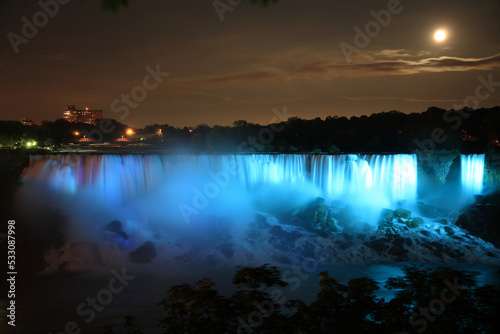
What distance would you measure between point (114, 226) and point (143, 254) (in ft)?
13.7

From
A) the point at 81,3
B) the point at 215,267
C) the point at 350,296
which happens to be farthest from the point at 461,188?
the point at 81,3

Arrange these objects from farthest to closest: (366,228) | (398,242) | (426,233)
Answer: (366,228) < (426,233) < (398,242)

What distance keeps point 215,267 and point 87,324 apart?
304 inches

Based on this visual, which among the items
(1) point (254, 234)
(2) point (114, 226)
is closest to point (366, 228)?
(1) point (254, 234)

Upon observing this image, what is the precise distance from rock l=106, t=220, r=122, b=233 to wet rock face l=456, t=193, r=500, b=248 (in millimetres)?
21668

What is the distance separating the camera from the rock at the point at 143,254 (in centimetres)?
2162

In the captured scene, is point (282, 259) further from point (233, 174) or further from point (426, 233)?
point (233, 174)

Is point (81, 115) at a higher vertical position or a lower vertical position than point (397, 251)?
higher

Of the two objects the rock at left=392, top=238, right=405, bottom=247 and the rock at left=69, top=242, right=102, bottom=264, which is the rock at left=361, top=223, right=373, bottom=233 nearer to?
the rock at left=392, top=238, right=405, bottom=247

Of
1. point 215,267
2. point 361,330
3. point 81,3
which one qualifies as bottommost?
point 215,267

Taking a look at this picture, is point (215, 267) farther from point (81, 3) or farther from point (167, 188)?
point (81, 3)

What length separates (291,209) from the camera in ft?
97.0

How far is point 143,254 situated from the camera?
21953 mm

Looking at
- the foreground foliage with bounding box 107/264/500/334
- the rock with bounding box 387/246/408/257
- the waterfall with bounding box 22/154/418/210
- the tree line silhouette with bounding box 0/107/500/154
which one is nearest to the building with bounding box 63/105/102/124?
the tree line silhouette with bounding box 0/107/500/154
